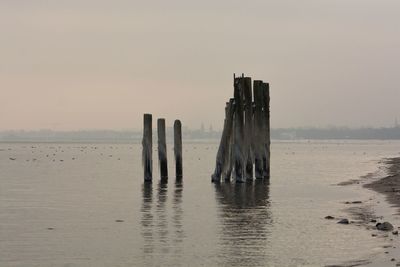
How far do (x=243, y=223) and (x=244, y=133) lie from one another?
11820 millimetres

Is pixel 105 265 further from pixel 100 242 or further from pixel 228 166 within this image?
pixel 228 166

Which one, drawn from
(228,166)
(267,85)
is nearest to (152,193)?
(228,166)

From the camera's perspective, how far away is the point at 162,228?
1670 cm

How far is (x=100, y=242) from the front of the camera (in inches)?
577

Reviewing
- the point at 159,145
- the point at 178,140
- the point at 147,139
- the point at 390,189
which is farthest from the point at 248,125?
the point at 390,189

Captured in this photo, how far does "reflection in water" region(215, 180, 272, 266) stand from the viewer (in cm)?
1286

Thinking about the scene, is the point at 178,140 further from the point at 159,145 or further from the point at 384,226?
the point at 384,226

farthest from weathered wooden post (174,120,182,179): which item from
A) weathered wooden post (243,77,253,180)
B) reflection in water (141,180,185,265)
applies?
reflection in water (141,180,185,265)

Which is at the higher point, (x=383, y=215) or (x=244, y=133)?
(x=244, y=133)

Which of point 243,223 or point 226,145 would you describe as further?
point 226,145

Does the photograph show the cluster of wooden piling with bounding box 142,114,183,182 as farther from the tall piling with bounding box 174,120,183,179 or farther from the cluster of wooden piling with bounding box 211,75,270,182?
the cluster of wooden piling with bounding box 211,75,270,182

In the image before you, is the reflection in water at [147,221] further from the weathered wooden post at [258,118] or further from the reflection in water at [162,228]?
the weathered wooden post at [258,118]

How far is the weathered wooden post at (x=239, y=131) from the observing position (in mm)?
28531

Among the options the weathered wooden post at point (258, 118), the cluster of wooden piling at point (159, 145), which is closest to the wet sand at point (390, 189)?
the weathered wooden post at point (258, 118)
